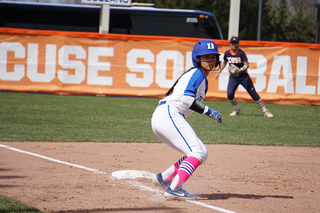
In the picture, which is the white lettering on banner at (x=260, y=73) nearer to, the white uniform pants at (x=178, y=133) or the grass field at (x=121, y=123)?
the grass field at (x=121, y=123)

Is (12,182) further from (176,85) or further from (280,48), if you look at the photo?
(280,48)

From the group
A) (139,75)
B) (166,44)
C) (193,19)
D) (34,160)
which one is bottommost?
(34,160)

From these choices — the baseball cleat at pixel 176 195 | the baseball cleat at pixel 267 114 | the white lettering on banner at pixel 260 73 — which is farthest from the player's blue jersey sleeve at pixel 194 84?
the white lettering on banner at pixel 260 73

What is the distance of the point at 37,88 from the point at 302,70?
9779mm

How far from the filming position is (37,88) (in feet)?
44.8

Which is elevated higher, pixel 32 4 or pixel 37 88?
pixel 32 4

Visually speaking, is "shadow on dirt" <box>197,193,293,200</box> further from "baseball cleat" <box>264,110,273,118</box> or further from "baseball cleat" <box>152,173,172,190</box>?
"baseball cleat" <box>264,110,273,118</box>

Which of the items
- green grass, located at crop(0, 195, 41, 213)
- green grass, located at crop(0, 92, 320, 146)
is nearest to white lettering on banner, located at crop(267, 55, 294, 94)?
green grass, located at crop(0, 92, 320, 146)

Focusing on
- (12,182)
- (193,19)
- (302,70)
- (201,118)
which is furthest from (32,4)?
(12,182)

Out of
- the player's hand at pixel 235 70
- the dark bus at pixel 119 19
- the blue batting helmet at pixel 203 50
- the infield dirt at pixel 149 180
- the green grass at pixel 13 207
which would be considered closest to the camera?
the green grass at pixel 13 207

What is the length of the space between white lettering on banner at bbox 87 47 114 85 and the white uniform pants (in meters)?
9.91

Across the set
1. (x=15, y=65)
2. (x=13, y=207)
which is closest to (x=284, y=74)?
(x=15, y=65)

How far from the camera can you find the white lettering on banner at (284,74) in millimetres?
13328

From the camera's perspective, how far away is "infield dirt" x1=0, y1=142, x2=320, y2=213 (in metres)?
3.81
